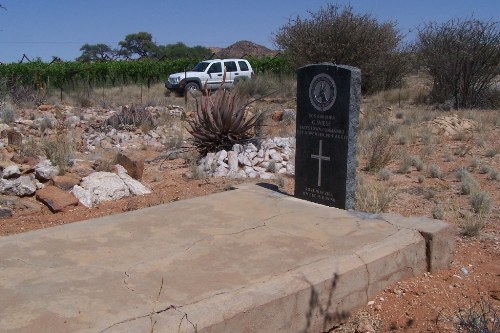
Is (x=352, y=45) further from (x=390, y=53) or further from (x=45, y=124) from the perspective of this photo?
(x=45, y=124)

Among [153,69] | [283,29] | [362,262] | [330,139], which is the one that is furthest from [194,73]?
[362,262]

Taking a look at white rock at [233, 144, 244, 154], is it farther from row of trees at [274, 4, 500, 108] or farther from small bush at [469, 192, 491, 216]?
row of trees at [274, 4, 500, 108]

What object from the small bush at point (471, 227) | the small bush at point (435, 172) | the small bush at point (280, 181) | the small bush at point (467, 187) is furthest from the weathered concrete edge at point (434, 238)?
the small bush at point (435, 172)

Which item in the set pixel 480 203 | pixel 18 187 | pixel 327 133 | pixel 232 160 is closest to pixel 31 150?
pixel 18 187

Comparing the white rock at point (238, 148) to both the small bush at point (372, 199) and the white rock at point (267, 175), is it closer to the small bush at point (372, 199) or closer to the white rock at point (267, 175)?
the white rock at point (267, 175)

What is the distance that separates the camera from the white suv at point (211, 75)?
27250 mm

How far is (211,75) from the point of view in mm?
27484

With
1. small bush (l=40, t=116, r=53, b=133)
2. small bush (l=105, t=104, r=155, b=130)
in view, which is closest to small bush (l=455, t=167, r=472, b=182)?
small bush (l=105, t=104, r=155, b=130)

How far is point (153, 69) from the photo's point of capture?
34.7 metres

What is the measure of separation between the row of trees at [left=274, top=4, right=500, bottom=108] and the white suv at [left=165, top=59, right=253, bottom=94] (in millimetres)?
2228

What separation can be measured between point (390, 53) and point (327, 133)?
72.8ft

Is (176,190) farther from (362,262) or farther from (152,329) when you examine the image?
(152,329)

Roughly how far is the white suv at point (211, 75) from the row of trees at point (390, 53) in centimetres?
223

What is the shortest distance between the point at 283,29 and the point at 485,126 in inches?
563
